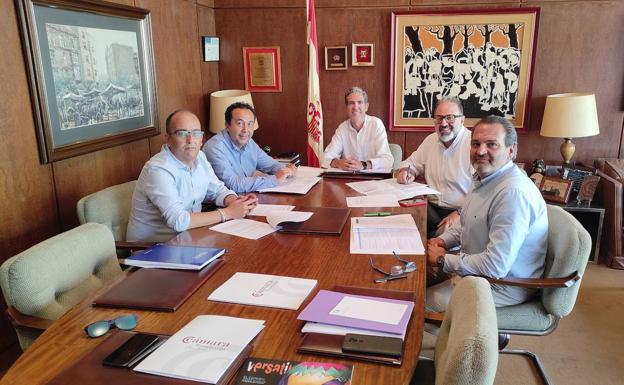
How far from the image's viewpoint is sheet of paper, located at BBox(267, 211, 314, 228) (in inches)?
76.6

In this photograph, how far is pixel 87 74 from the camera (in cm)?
273

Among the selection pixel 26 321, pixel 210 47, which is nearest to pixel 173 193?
pixel 26 321

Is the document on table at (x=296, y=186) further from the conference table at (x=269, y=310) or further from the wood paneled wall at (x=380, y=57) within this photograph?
the wood paneled wall at (x=380, y=57)

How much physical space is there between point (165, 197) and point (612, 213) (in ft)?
10.3

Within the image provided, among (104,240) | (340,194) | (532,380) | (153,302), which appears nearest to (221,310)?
(153,302)

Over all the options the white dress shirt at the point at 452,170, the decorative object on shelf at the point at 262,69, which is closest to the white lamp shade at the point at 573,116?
the white dress shirt at the point at 452,170

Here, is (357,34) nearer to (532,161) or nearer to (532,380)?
(532,161)

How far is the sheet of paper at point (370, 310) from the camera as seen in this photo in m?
1.17

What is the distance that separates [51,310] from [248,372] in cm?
84

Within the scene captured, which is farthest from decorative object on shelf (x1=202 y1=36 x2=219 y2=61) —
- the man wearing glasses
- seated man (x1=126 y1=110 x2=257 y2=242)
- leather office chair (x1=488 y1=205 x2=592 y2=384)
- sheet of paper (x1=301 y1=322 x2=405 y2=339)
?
sheet of paper (x1=301 y1=322 x2=405 y2=339)

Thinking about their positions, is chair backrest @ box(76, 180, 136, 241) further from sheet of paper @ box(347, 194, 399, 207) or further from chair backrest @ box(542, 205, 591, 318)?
chair backrest @ box(542, 205, 591, 318)

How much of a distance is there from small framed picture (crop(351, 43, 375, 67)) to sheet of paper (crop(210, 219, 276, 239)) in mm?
2499

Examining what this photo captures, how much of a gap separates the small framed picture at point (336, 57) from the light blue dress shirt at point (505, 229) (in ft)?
8.14

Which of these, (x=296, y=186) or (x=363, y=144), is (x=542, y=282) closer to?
(x=296, y=186)
